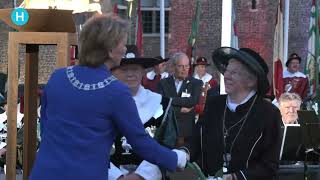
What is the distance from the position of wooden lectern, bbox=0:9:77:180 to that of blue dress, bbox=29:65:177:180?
4.86 ft

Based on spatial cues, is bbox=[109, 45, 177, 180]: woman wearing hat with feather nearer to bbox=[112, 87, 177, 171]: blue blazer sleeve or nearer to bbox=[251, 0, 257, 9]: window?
bbox=[112, 87, 177, 171]: blue blazer sleeve

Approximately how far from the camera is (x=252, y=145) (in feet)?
12.7

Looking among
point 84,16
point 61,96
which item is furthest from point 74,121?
point 84,16

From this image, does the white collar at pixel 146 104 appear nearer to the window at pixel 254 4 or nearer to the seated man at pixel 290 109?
the seated man at pixel 290 109

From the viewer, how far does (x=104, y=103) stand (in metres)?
2.94

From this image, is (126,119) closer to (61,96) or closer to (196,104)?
(61,96)

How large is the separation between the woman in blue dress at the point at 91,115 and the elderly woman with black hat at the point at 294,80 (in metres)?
7.70

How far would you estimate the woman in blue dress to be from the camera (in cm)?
294

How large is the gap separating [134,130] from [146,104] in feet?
3.24

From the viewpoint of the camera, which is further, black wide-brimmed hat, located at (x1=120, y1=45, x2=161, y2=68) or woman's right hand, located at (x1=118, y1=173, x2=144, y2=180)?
black wide-brimmed hat, located at (x1=120, y1=45, x2=161, y2=68)

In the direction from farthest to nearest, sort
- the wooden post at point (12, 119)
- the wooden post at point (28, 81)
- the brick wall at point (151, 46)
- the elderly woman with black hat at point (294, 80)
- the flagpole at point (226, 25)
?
1. the brick wall at point (151, 46)
2. the elderly woman with black hat at point (294, 80)
3. the flagpole at point (226, 25)
4. the wooden post at point (12, 119)
5. the wooden post at point (28, 81)

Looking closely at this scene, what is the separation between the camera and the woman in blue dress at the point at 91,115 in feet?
9.65

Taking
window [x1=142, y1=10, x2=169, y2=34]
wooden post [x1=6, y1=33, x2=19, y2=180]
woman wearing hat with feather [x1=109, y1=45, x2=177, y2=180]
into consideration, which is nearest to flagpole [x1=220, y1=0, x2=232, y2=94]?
wooden post [x1=6, y1=33, x2=19, y2=180]

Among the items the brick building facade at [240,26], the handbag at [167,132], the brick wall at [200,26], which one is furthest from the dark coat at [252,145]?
the brick wall at [200,26]
